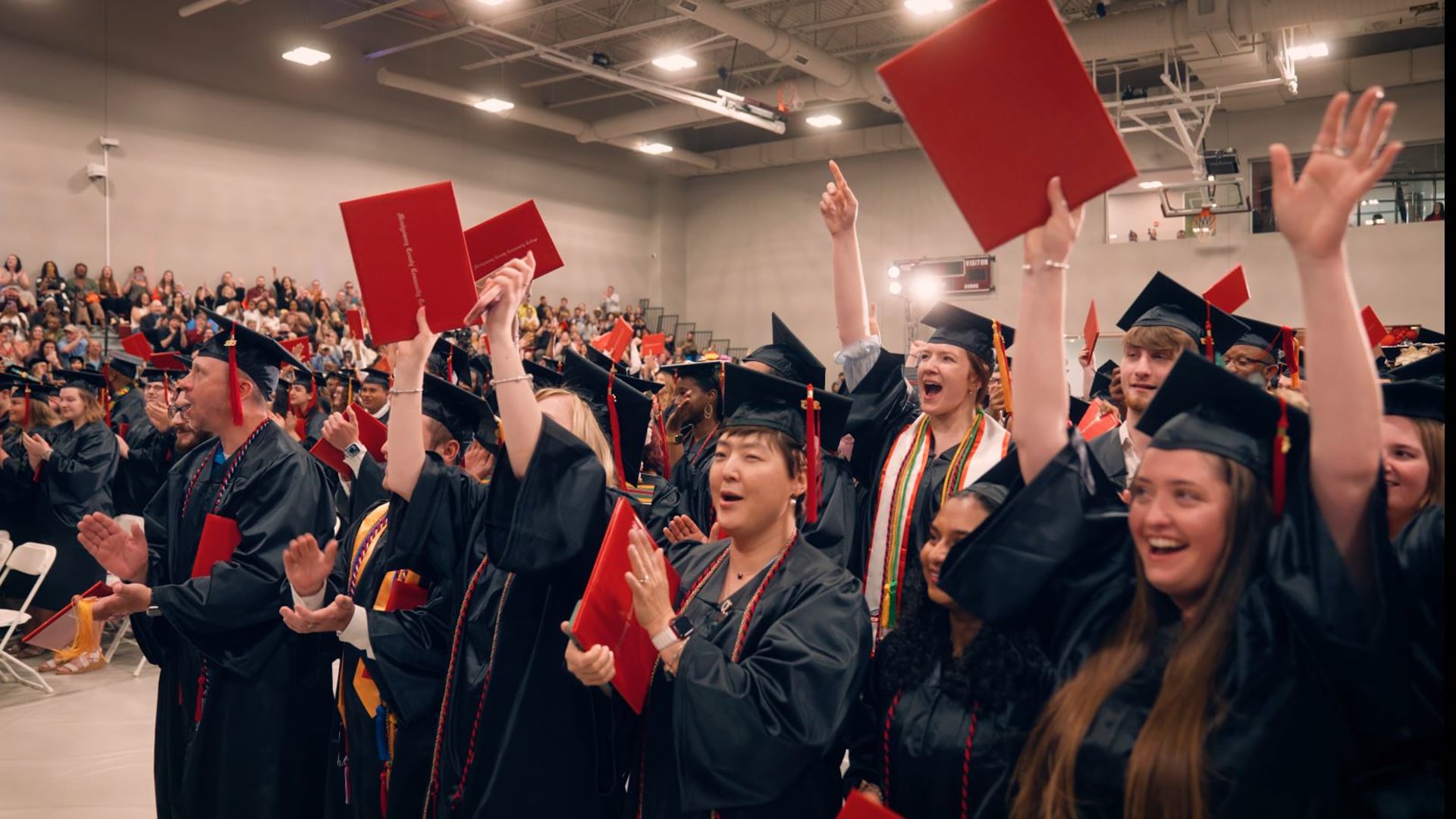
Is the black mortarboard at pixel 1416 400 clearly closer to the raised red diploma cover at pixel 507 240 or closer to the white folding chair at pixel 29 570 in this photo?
the raised red diploma cover at pixel 507 240

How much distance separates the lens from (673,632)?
6.77 feet

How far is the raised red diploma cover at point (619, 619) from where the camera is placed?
207 centimetres

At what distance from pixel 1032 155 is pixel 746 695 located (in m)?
1.08

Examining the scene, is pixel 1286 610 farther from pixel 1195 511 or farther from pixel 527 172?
pixel 527 172

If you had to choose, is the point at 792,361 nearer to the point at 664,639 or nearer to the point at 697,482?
the point at 697,482

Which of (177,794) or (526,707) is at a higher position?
(526,707)

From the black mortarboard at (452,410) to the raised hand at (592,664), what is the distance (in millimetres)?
1449

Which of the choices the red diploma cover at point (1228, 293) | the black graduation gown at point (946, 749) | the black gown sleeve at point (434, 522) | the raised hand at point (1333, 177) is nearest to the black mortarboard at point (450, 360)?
the black gown sleeve at point (434, 522)

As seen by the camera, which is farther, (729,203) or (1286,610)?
(729,203)

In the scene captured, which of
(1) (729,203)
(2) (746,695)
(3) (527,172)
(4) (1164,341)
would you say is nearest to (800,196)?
(1) (729,203)

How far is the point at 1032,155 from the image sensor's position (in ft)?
5.49

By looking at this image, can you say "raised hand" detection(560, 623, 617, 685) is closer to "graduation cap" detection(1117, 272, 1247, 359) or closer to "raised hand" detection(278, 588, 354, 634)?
"raised hand" detection(278, 588, 354, 634)

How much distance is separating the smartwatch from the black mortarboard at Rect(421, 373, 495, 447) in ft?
4.93

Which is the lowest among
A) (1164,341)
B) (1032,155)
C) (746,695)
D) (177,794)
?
(177,794)
